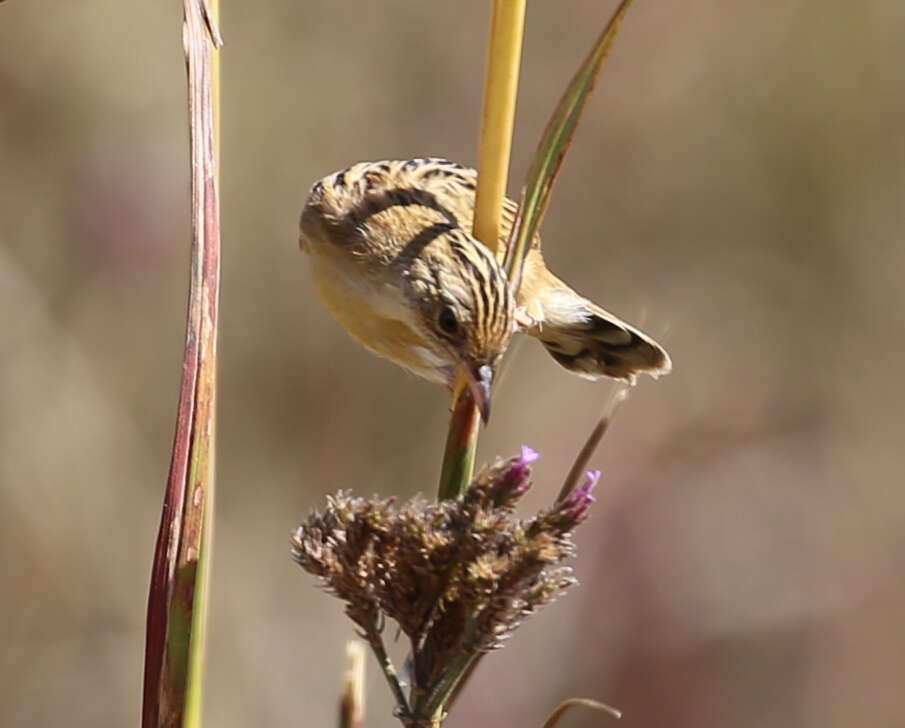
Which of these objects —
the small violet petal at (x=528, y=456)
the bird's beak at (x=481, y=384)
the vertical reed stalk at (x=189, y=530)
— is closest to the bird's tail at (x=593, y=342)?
the bird's beak at (x=481, y=384)

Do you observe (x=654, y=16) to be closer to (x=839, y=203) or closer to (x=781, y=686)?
(x=839, y=203)

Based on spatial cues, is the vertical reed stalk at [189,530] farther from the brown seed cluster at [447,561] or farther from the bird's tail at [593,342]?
the bird's tail at [593,342]

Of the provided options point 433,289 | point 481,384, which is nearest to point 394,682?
point 481,384

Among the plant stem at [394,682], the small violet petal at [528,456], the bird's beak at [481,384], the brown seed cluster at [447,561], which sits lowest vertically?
the plant stem at [394,682]

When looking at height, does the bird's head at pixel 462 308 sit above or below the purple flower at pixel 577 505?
above

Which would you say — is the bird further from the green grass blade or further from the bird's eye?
the green grass blade

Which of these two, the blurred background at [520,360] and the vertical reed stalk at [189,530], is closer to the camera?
the vertical reed stalk at [189,530]

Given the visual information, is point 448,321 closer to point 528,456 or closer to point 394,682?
point 528,456

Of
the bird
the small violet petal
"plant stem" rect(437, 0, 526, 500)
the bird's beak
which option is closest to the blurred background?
the bird
